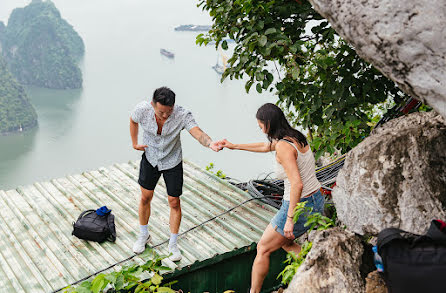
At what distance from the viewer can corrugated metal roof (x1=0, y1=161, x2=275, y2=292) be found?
163 inches

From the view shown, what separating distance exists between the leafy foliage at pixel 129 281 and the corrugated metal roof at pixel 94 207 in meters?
0.37

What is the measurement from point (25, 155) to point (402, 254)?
5584cm

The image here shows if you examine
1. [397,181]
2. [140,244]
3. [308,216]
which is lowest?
[140,244]

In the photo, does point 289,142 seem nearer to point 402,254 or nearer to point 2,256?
point 402,254

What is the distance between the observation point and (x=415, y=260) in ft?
7.16

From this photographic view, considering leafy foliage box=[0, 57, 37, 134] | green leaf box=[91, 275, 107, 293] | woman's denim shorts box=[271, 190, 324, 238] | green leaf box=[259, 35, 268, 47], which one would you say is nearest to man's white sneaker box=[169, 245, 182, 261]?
green leaf box=[91, 275, 107, 293]

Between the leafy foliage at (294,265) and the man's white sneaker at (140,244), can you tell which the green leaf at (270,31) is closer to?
the leafy foliage at (294,265)

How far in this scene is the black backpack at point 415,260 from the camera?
2.14 m

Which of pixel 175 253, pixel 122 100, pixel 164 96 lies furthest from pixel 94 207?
pixel 122 100

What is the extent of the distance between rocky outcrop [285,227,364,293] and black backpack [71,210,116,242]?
7.21 ft

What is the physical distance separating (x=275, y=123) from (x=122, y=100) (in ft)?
250

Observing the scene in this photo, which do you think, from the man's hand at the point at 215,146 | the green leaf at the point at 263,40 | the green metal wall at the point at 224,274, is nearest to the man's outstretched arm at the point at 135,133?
the man's hand at the point at 215,146

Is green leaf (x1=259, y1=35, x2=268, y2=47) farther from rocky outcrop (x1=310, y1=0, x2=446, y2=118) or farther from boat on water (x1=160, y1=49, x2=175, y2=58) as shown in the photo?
boat on water (x1=160, y1=49, x2=175, y2=58)

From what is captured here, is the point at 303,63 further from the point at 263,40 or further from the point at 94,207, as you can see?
the point at 94,207
